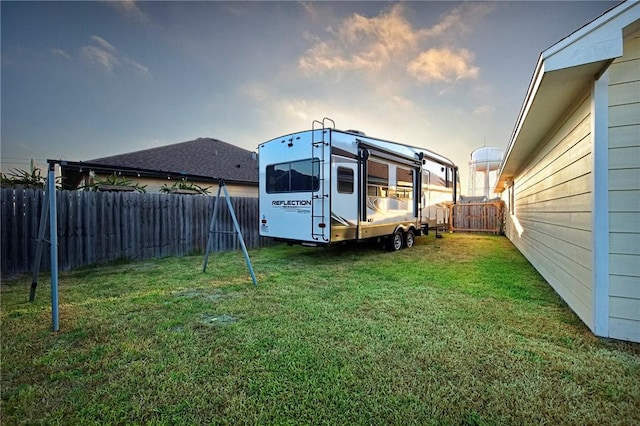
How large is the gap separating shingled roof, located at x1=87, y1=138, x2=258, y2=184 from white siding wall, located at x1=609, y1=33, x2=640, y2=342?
1197 cm

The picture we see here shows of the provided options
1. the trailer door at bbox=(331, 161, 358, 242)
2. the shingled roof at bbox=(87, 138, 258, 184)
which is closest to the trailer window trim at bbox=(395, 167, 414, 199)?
the trailer door at bbox=(331, 161, 358, 242)

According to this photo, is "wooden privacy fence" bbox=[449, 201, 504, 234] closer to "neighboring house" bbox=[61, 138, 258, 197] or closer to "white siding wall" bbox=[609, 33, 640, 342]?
"neighboring house" bbox=[61, 138, 258, 197]

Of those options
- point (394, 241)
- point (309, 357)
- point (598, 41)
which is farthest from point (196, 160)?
point (598, 41)

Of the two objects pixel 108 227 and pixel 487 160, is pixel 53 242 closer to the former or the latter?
A: pixel 108 227

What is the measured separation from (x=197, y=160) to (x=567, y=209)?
15106 mm

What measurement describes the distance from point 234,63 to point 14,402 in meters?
9.98

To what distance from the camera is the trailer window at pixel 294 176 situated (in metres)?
6.28

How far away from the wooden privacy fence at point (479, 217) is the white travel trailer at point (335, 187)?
820 centimetres

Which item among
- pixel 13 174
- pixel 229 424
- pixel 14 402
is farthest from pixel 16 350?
pixel 13 174

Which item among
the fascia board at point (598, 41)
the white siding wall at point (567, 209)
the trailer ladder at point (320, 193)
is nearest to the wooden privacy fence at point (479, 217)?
the white siding wall at point (567, 209)

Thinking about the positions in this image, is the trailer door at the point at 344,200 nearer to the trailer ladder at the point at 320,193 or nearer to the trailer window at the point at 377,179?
the trailer ladder at the point at 320,193

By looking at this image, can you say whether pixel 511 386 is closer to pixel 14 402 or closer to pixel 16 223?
pixel 14 402

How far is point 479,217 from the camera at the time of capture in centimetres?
1584

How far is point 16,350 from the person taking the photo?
2.60 m
